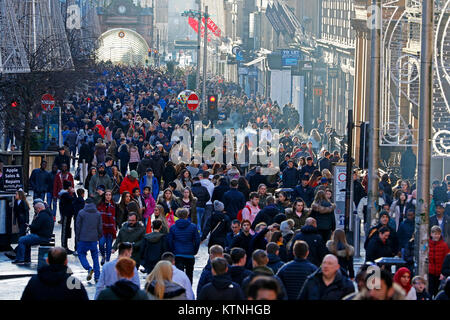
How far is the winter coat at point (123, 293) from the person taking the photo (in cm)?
1017

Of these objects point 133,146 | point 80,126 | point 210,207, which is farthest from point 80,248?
point 80,126

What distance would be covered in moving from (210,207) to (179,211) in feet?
20.7

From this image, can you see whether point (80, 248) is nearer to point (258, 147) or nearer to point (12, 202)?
point (12, 202)

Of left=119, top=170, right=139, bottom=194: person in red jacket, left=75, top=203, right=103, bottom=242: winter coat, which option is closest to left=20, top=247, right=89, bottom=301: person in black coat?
left=75, top=203, right=103, bottom=242: winter coat

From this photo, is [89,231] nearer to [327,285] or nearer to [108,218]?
[108,218]

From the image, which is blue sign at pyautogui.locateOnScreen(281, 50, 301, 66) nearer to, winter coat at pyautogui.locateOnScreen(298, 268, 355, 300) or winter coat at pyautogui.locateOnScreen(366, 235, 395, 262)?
winter coat at pyautogui.locateOnScreen(366, 235, 395, 262)

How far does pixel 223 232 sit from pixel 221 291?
7.48 meters

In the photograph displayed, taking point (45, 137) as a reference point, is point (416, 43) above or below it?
above

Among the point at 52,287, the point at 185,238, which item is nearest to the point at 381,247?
the point at 185,238

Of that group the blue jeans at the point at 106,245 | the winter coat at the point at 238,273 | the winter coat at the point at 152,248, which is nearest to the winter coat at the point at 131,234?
the winter coat at the point at 152,248

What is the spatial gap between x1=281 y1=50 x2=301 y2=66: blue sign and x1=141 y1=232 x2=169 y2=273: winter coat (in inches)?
1523

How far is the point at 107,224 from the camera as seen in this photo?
19.2m

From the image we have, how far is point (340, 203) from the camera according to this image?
21.6 m
